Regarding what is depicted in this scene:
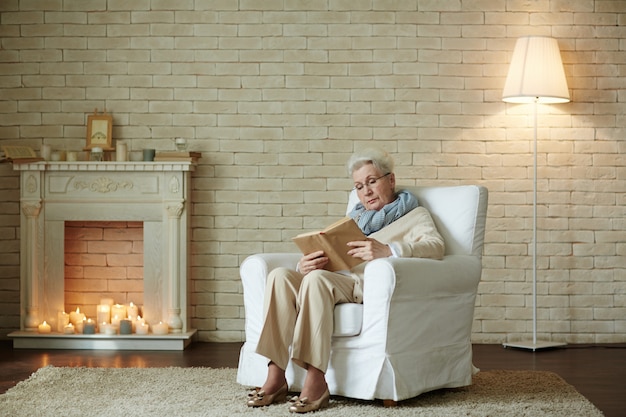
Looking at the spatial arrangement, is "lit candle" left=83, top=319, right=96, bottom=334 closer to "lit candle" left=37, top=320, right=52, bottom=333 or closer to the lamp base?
"lit candle" left=37, top=320, right=52, bottom=333

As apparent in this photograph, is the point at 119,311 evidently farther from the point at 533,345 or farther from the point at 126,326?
the point at 533,345

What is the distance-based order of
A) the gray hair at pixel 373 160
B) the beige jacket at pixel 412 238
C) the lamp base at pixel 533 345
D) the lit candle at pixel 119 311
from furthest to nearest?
the lit candle at pixel 119 311 → the lamp base at pixel 533 345 → the gray hair at pixel 373 160 → the beige jacket at pixel 412 238

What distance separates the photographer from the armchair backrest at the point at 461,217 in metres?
3.96

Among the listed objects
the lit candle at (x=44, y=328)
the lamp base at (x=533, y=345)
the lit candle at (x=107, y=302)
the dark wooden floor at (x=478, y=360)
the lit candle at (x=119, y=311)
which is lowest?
the dark wooden floor at (x=478, y=360)

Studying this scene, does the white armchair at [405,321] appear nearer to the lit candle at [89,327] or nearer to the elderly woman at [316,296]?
the elderly woman at [316,296]

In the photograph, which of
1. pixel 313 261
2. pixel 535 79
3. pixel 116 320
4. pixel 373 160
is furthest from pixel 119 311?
pixel 535 79

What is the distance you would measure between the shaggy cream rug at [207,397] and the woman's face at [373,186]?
873 millimetres

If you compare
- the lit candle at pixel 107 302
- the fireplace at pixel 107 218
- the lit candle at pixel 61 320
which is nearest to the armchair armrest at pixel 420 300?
the fireplace at pixel 107 218

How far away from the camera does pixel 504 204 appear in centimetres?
532

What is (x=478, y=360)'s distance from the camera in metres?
4.68

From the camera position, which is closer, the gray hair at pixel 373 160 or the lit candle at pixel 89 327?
the gray hair at pixel 373 160

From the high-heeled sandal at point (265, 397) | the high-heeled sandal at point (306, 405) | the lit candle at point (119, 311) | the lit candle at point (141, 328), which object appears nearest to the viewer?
the high-heeled sandal at point (306, 405)

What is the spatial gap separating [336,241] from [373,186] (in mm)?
452

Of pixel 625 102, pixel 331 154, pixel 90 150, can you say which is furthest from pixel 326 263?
pixel 625 102
